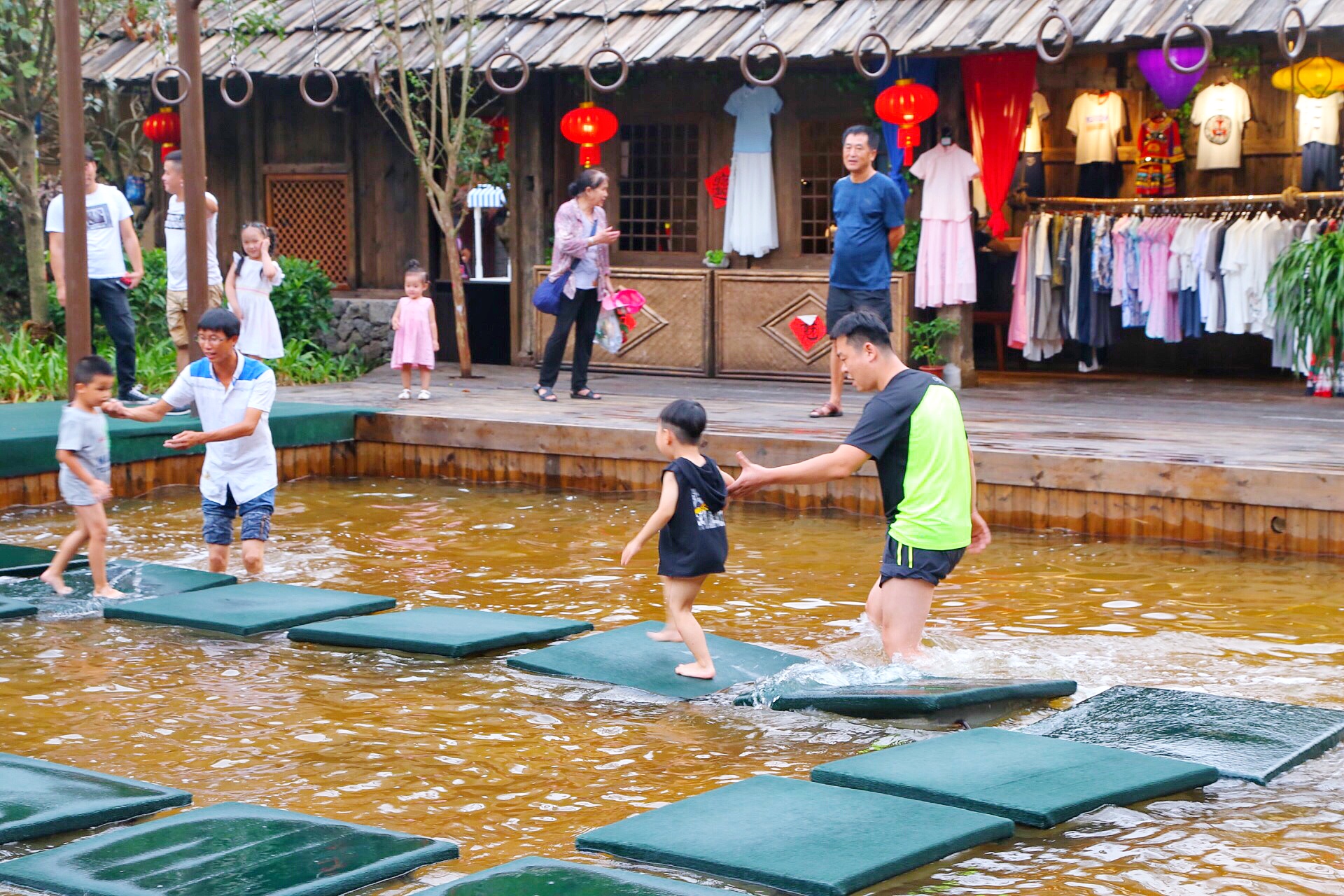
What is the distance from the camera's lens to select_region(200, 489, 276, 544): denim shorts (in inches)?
297

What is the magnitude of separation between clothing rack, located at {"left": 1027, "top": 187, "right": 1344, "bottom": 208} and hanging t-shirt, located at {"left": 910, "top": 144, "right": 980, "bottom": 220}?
179cm

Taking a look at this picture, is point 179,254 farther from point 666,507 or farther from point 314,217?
point 666,507

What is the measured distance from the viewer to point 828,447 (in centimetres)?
943

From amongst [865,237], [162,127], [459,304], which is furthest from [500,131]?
[865,237]

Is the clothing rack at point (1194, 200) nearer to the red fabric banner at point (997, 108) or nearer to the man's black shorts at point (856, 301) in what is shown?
the red fabric banner at point (997, 108)

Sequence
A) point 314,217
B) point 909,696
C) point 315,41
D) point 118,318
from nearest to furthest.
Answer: point 909,696
point 118,318
point 315,41
point 314,217

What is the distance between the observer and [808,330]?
519 inches

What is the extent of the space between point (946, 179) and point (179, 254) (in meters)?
5.57

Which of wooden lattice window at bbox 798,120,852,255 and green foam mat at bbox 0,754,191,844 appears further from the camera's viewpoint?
wooden lattice window at bbox 798,120,852,255

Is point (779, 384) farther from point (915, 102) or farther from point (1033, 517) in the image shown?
point (1033, 517)

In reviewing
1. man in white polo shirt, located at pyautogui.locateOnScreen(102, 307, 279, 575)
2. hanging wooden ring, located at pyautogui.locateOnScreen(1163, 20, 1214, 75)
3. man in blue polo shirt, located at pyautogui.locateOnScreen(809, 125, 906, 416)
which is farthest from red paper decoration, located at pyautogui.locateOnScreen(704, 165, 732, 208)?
man in white polo shirt, located at pyautogui.locateOnScreen(102, 307, 279, 575)

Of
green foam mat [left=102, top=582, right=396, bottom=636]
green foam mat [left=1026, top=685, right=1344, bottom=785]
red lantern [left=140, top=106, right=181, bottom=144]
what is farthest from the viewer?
red lantern [left=140, top=106, right=181, bottom=144]

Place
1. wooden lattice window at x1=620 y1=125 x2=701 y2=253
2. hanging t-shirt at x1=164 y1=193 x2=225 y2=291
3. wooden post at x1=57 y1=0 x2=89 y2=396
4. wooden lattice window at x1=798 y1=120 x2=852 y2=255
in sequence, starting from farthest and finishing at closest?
wooden lattice window at x1=620 y1=125 x2=701 y2=253
wooden lattice window at x1=798 y1=120 x2=852 y2=255
hanging t-shirt at x1=164 y1=193 x2=225 y2=291
wooden post at x1=57 y1=0 x2=89 y2=396

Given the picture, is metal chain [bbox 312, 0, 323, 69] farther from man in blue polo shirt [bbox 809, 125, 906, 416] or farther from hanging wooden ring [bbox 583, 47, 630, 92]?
man in blue polo shirt [bbox 809, 125, 906, 416]
